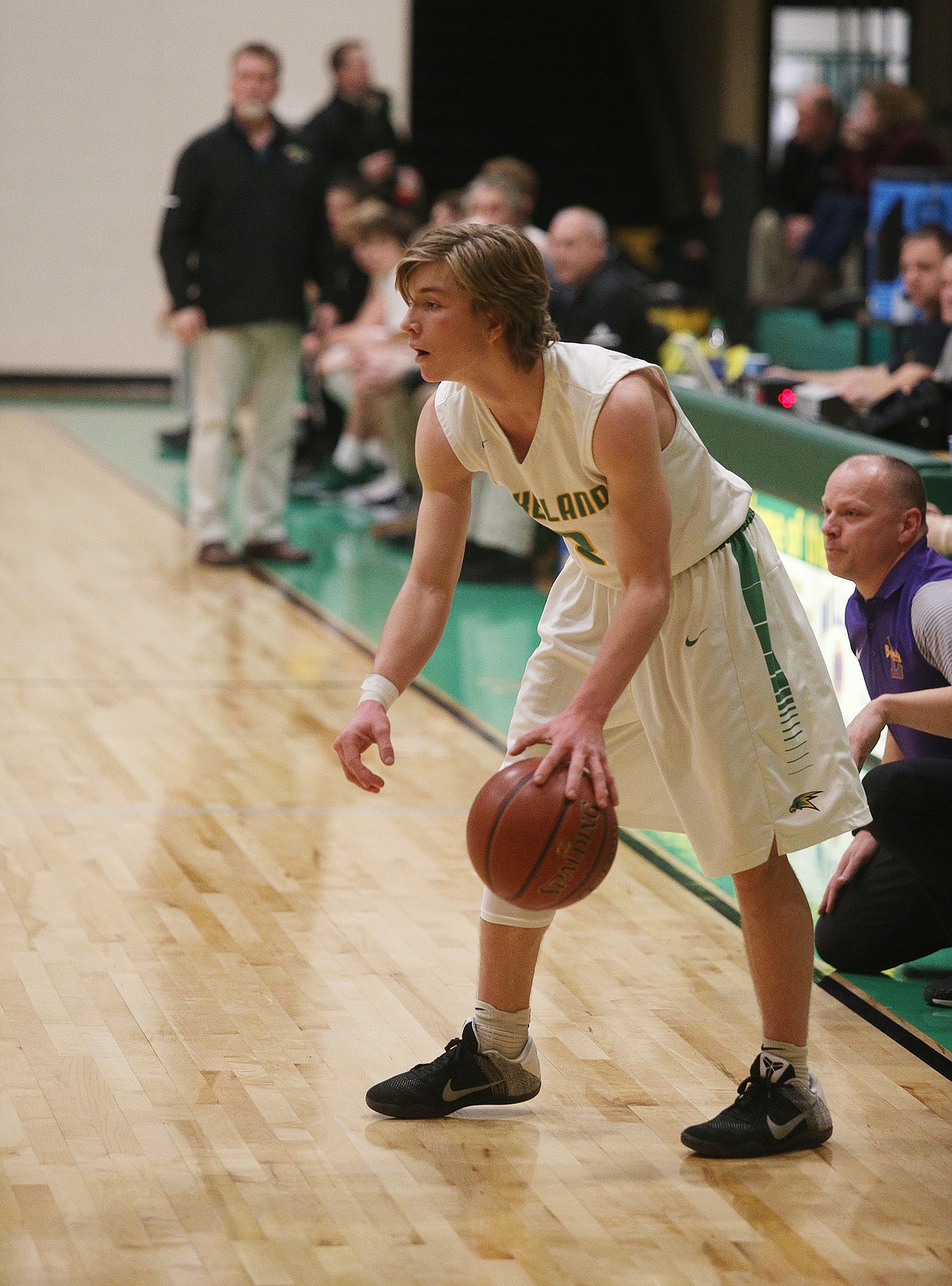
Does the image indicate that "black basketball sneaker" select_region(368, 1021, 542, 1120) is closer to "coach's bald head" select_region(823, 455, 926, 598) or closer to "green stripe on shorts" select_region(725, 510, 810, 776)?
"green stripe on shorts" select_region(725, 510, 810, 776)

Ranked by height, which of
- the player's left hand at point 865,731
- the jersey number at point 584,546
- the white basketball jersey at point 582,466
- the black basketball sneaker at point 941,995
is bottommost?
the black basketball sneaker at point 941,995

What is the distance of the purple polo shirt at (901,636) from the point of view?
11.9 ft

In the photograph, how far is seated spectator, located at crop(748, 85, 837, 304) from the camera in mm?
12461

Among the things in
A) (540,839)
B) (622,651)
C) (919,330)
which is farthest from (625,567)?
(919,330)

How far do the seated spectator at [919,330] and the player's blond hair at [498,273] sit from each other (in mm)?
3927

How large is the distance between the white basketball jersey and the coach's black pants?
775 millimetres

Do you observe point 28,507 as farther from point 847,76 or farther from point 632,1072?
point 847,76

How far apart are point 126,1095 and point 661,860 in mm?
1861

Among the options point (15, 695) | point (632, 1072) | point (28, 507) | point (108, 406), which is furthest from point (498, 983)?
point (108, 406)

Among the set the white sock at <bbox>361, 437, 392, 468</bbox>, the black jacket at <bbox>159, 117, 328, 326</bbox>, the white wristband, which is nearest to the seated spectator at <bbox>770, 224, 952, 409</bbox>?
the black jacket at <bbox>159, 117, 328, 326</bbox>

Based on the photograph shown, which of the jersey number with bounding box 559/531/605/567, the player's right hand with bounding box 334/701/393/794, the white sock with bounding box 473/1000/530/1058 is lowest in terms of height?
the white sock with bounding box 473/1000/530/1058

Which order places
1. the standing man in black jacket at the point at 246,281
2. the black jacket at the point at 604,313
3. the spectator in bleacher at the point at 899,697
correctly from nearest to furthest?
the spectator in bleacher at the point at 899,697 < the black jacket at the point at 604,313 < the standing man in black jacket at the point at 246,281

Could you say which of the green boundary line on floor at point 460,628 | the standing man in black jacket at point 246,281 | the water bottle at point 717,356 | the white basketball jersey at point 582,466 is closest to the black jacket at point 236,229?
the standing man in black jacket at point 246,281

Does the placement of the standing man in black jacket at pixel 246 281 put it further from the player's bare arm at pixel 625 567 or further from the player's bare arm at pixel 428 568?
the player's bare arm at pixel 625 567
